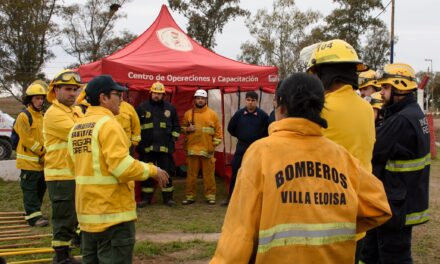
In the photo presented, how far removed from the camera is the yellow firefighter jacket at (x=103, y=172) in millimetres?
3520

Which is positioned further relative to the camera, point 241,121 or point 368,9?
point 368,9

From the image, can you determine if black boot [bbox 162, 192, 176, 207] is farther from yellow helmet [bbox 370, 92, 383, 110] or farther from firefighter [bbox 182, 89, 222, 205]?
yellow helmet [bbox 370, 92, 383, 110]

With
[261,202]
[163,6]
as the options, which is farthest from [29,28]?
[261,202]

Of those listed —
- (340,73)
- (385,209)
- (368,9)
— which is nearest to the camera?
(385,209)

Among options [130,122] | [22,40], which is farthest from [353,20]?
[130,122]

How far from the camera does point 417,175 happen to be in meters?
3.87

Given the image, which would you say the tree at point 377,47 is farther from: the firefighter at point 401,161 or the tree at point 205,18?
the firefighter at point 401,161

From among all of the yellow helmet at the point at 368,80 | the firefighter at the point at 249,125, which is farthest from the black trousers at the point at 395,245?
the firefighter at the point at 249,125

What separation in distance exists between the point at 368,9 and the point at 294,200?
4112 cm

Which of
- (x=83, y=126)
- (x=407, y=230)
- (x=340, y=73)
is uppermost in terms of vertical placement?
(x=340, y=73)

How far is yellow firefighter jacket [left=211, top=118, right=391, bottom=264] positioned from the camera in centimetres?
195

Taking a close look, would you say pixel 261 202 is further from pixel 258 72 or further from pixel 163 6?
pixel 163 6

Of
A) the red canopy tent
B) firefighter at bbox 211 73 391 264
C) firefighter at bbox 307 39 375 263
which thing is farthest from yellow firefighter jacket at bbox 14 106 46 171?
firefighter at bbox 211 73 391 264

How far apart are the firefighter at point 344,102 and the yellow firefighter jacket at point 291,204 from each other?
63 cm
